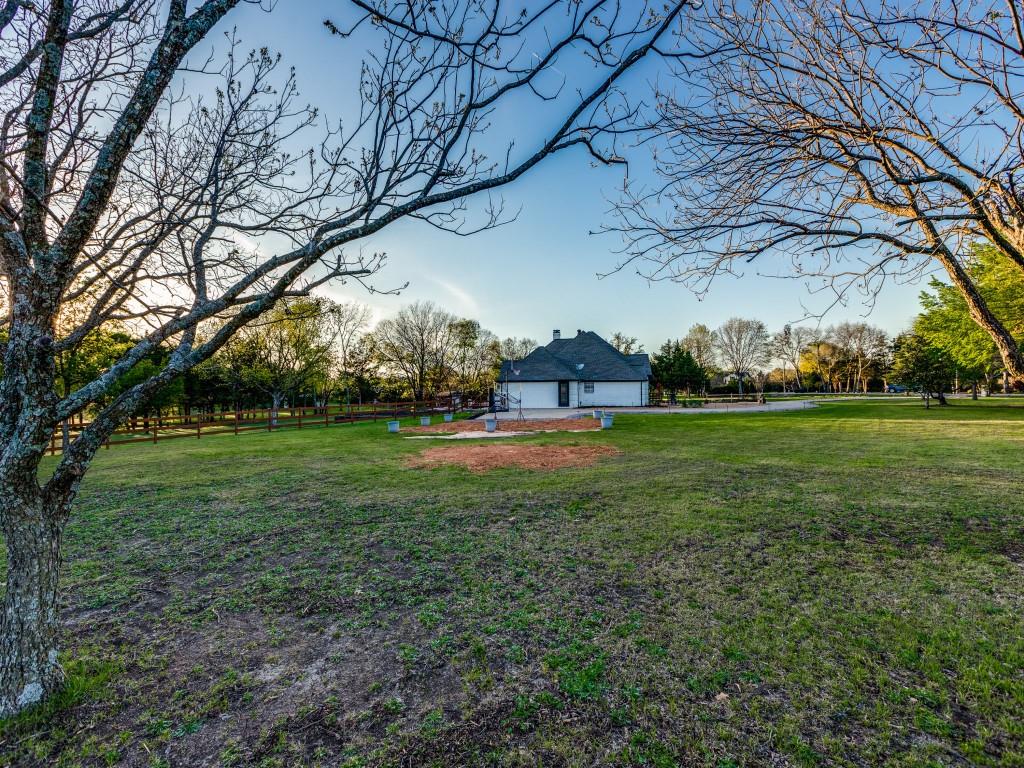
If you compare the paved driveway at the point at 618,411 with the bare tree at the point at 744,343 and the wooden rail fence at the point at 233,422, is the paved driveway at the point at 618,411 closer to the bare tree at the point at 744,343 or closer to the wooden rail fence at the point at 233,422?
the wooden rail fence at the point at 233,422

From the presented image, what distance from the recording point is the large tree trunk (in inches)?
89.0

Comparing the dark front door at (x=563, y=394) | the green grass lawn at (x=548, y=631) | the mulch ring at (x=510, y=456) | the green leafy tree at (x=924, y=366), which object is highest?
the green leafy tree at (x=924, y=366)

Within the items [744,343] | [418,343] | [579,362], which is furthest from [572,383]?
[744,343]

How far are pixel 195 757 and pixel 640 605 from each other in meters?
2.98

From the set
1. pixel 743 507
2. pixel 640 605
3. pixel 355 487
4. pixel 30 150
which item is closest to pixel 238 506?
pixel 355 487

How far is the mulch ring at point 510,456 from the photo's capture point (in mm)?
9781

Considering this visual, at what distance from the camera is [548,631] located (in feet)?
10.2

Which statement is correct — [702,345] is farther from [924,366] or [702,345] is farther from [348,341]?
[348,341]

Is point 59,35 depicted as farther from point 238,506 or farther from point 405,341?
point 405,341

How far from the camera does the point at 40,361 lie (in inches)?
87.2

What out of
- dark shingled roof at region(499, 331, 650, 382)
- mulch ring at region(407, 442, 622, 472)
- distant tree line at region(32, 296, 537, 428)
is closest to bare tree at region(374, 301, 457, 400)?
distant tree line at region(32, 296, 537, 428)

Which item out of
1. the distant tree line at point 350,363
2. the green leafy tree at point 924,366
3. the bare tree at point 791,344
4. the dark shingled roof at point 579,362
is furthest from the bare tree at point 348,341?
the bare tree at point 791,344

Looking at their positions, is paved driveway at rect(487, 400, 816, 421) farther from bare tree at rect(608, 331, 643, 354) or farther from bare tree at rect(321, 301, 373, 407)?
bare tree at rect(608, 331, 643, 354)

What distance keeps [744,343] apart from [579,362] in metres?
21.4
